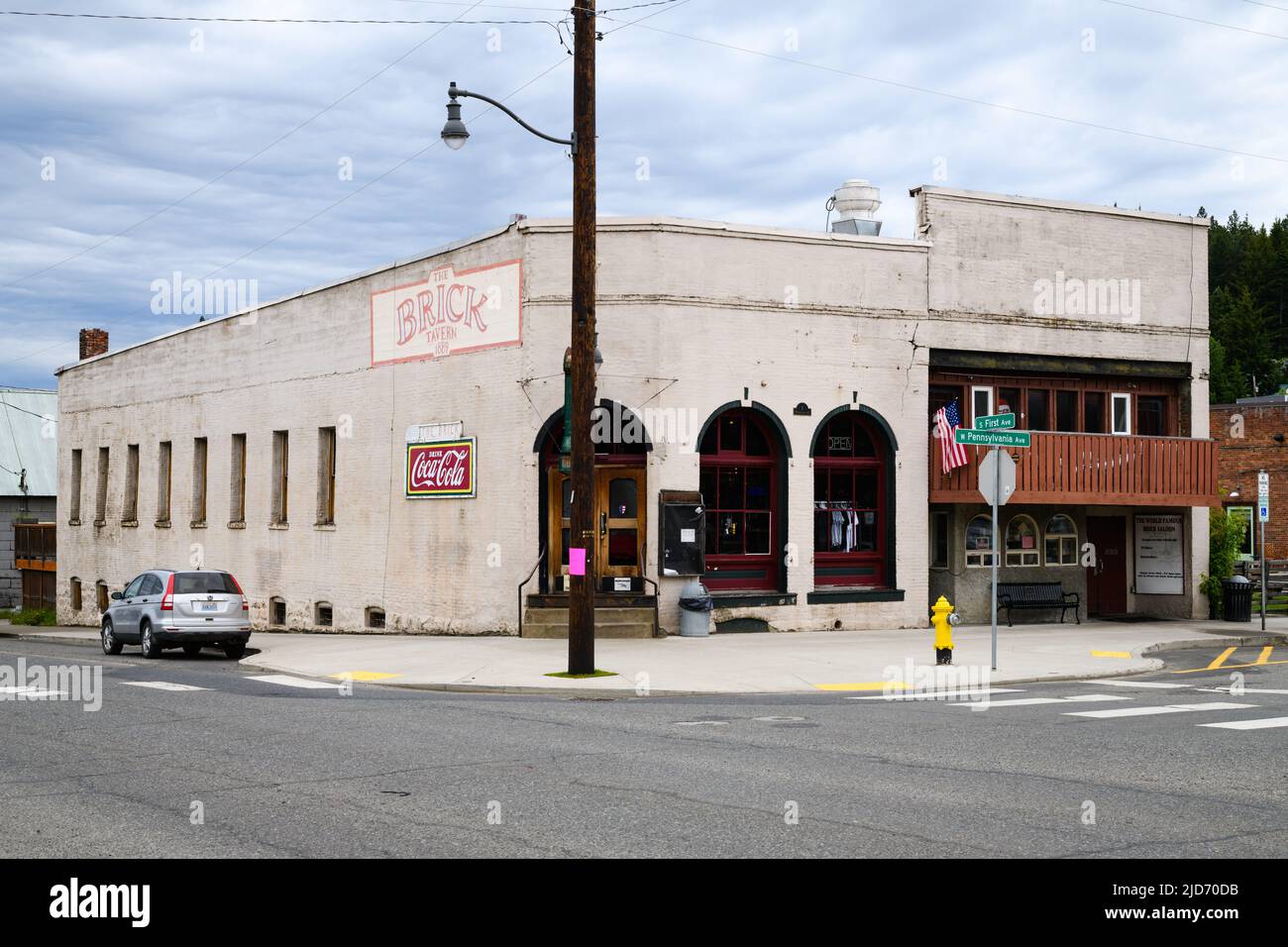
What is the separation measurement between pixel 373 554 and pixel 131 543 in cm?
1371

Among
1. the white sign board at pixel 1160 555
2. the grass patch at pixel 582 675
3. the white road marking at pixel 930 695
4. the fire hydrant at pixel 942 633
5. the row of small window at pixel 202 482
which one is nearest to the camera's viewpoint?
the white road marking at pixel 930 695

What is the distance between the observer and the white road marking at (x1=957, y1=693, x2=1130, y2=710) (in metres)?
14.5

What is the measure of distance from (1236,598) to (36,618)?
121 ft

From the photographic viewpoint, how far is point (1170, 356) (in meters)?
27.6

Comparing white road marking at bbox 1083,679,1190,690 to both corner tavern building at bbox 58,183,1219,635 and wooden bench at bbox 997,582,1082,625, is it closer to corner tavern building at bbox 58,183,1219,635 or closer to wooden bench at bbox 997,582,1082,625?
corner tavern building at bbox 58,183,1219,635

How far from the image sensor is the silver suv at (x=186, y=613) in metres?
22.0

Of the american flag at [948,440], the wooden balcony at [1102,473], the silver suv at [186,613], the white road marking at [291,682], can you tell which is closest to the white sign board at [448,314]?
the silver suv at [186,613]

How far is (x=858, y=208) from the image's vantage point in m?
26.7

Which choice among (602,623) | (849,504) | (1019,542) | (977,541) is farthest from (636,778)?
(1019,542)

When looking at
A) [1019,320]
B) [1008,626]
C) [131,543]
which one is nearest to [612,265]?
[1019,320]

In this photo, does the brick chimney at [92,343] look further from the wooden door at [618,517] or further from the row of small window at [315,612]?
the wooden door at [618,517]

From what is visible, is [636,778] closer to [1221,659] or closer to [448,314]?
[1221,659]

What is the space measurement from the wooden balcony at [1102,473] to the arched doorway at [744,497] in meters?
3.40

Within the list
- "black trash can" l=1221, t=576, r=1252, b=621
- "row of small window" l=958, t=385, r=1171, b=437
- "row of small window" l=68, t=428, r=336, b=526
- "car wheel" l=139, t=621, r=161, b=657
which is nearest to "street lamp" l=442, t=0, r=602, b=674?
"car wheel" l=139, t=621, r=161, b=657
